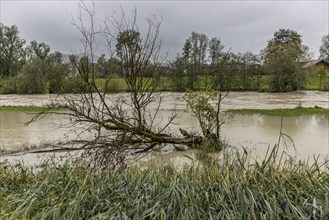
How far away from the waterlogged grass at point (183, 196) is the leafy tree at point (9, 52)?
1471 inches

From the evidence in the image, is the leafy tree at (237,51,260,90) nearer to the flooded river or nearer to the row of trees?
the flooded river

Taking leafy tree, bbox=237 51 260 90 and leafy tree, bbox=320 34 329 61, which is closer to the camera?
leafy tree, bbox=237 51 260 90

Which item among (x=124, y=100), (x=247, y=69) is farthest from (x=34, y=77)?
(x=124, y=100)

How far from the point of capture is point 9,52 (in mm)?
36125

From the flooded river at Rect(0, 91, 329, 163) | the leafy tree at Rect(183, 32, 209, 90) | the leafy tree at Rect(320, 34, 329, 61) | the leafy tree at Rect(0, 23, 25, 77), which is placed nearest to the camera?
the flooded river at Rect(0, 91, 329, 163)

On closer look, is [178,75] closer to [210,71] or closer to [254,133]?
[210,71]

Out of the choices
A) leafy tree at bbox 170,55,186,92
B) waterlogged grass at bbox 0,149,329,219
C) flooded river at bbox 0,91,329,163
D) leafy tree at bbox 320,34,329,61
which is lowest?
flooded river at bbox 0,91,329,163

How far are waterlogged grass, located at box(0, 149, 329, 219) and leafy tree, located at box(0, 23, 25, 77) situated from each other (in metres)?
37.4

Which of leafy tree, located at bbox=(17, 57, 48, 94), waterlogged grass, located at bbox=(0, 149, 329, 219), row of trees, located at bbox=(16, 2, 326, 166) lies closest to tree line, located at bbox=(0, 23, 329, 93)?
leafy tree, located at bbox=(17, 57, 48, 94)

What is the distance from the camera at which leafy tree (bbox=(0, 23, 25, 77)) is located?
35.8 meters

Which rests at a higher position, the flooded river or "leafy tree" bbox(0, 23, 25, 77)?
"leafy tree" bbox(0, 23, 25, 77)

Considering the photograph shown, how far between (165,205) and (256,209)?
0.78 m

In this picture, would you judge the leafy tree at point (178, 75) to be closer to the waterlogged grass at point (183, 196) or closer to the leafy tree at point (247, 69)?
the leafy tree at point (247, 69)

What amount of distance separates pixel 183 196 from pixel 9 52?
3924 cm
